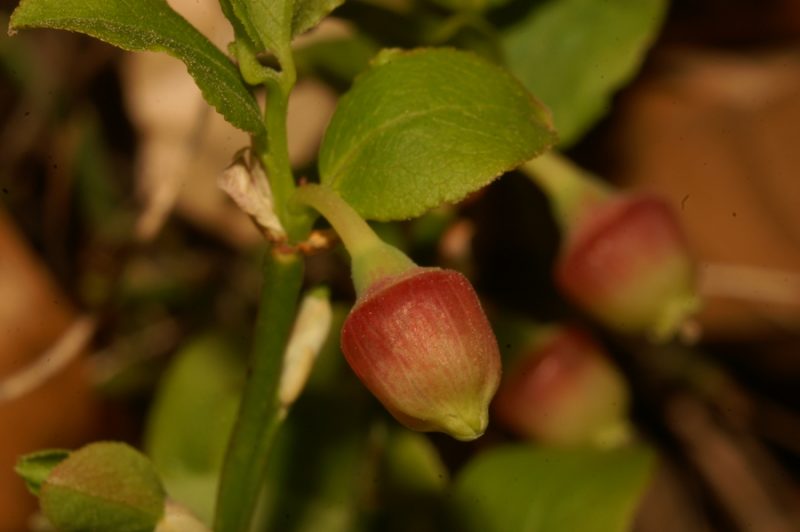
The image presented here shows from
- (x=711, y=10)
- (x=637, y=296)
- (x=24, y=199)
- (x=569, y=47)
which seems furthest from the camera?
(x=711, y=10)

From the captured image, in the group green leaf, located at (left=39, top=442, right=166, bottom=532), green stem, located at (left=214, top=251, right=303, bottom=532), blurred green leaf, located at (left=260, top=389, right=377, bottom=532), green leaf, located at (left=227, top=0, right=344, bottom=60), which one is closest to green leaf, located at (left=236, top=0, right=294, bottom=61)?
green leaf, located at (left=227, top=0, right=344, bottom=60)

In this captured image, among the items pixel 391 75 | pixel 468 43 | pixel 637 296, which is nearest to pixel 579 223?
pixel 637 296

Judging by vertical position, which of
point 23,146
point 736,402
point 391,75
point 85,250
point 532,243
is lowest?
point 736,402

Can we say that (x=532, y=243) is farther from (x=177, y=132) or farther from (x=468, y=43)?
(x=177, y=132)

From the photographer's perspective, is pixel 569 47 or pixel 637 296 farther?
pixel 569 47

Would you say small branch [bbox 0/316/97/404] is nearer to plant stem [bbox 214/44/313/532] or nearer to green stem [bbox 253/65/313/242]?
plant stem [bbox 214/44/313/532]

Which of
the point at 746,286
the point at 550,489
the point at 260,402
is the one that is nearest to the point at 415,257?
the point at 550,489
